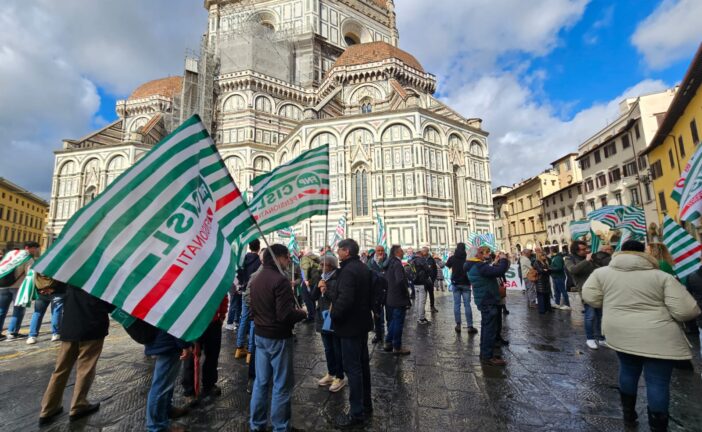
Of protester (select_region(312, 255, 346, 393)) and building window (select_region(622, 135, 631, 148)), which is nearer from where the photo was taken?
protester (select_region(312, 255, 346, 393))

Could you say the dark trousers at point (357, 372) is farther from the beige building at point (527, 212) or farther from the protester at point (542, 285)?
the beige building at point (527, 212)

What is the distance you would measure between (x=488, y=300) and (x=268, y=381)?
331 centimetres

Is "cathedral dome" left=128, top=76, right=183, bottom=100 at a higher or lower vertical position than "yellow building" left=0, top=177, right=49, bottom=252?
higher

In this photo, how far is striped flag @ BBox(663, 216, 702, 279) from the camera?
4.41m

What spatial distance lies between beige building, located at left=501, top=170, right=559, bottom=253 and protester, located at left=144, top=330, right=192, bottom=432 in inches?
1443

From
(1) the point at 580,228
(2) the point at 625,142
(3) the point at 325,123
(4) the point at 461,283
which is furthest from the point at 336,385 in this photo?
(2) the point at 625,142

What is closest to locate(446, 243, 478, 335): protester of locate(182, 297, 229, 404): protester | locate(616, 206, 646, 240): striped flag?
locate(182, 297, 229, 404): protester

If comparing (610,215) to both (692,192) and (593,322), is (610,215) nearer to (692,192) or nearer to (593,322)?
(593,322)

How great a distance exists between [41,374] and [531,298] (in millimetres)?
10812

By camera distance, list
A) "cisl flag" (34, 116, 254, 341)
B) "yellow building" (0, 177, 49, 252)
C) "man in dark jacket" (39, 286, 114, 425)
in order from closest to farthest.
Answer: "cisl flag" (34, 116, 254, 341), "man in dark jacket" (39, 286, 114, 425), "yellow building" (0, 177, 49, 252)

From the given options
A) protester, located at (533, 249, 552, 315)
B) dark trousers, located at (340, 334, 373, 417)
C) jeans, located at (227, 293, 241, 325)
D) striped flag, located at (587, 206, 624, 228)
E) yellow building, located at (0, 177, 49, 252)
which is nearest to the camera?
dark trousers, located at (340, 334, 373, 417)

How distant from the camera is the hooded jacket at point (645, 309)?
100.0 inches

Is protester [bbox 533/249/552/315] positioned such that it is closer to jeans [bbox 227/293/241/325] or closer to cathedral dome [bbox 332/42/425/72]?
jeans [bbox 227/293/241/325]

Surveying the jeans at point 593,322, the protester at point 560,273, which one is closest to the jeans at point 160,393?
the jeans at point 593,322
